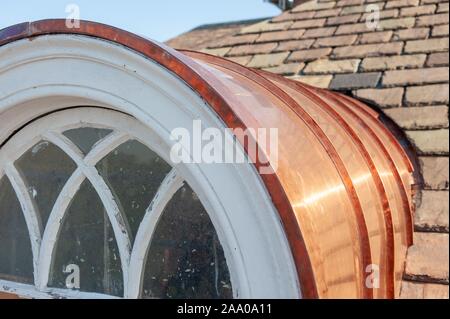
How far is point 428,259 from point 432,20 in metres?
1.89

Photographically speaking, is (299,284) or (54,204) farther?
(54,204)

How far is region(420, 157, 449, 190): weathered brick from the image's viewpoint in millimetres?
2367

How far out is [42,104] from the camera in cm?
170

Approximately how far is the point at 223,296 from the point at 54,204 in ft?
2.46

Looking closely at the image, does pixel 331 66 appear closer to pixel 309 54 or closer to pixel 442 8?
pixel 309 54

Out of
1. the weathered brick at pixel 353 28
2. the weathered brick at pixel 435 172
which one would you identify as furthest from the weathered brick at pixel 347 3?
the weathered brick at pixel 435 172

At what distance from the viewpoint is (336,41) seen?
3.42 metres

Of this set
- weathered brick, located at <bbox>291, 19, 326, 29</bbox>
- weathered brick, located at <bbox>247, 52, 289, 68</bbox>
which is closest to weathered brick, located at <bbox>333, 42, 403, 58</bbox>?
weathered brick, located at <bbox>247, 52, 289, 68</bbox>

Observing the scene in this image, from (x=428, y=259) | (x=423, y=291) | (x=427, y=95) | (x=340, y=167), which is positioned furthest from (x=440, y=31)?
(x=340, y=167)

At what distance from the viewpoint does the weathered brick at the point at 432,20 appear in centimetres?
329

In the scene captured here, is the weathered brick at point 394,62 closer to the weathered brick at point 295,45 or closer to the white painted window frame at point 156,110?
the weathered brick at point 295,45


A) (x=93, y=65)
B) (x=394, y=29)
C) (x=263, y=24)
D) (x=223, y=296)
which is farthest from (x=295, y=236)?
(x=263, y=24)

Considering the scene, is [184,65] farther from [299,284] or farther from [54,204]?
[54,204]
